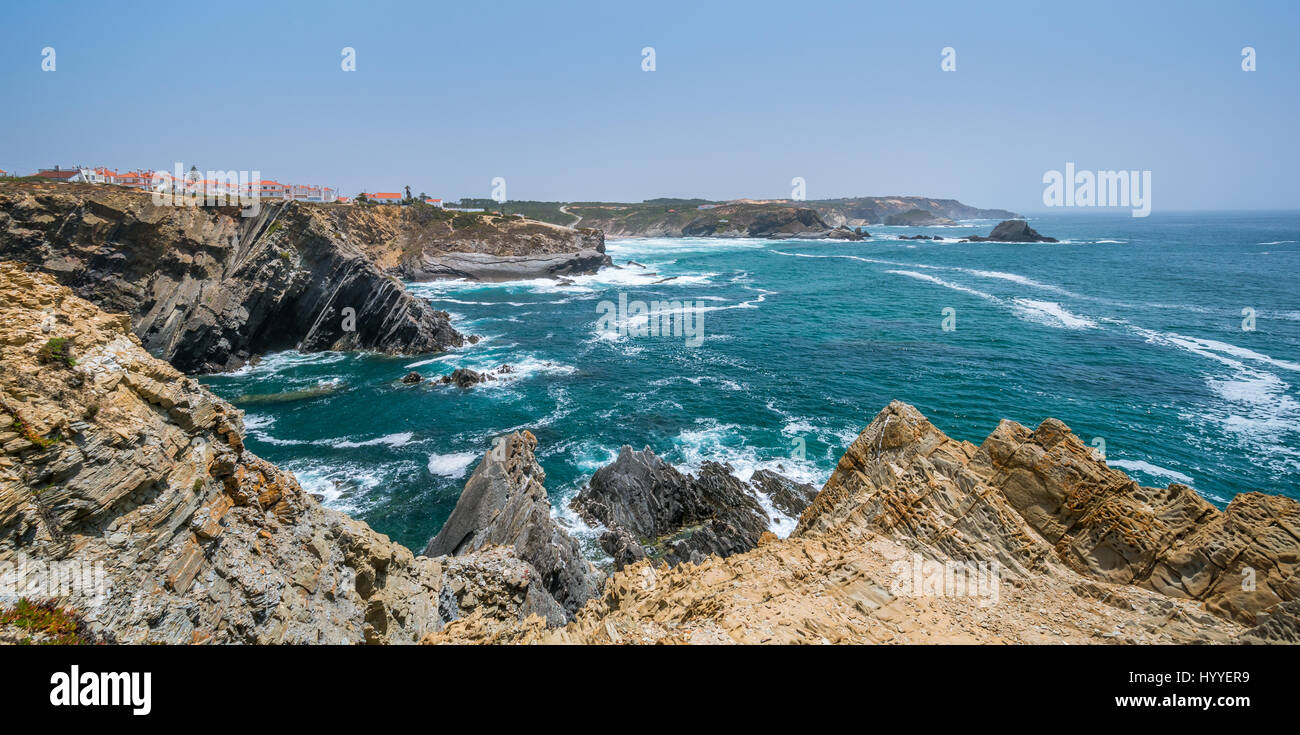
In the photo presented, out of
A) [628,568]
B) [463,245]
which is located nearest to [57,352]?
[628,568]

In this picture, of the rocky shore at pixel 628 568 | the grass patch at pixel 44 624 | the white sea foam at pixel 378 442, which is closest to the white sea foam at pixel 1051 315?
the rocky shore at pixel 628 568

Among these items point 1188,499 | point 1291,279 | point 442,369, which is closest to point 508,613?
point 1188,499

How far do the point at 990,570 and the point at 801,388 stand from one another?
108 feet

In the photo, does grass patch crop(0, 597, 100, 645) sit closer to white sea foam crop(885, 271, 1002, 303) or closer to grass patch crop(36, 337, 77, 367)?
grass patch crop(36, 337, 77, 367)

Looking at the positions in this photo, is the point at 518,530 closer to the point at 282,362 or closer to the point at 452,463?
the point at 452,463

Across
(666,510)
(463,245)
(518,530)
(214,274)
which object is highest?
(463,245)

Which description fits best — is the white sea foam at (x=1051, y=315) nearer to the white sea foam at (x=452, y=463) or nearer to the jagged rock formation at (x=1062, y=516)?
the jagged rock formation at (x=1062, y=516)

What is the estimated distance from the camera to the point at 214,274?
5334cm

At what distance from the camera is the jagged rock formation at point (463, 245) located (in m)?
102
